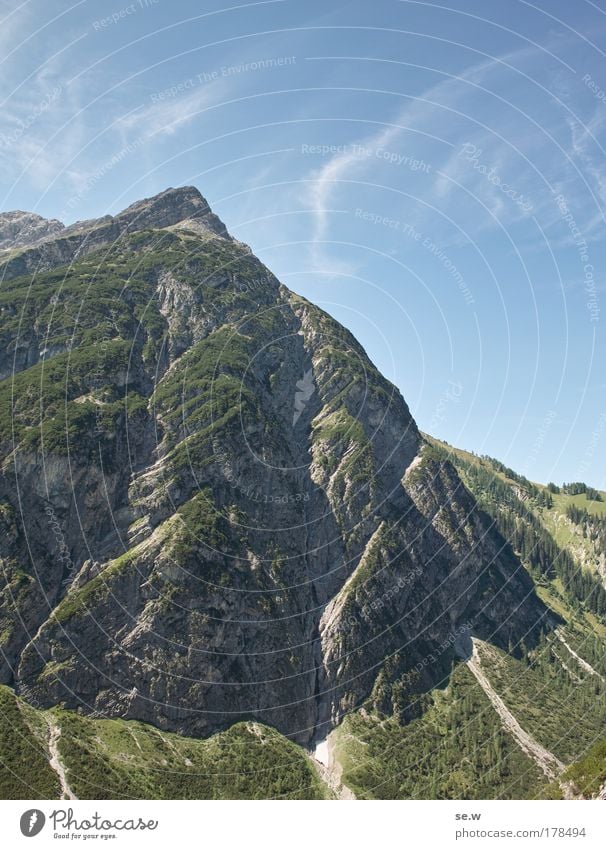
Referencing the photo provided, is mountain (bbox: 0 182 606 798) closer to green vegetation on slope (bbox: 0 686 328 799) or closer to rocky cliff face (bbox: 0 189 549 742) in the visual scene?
rocky cliff face (bbox: 0 189 549 742)

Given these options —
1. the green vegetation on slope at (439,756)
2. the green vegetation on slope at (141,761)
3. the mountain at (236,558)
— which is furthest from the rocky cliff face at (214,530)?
the green vegetation on slope at (439,756)

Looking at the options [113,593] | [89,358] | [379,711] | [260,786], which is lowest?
[260,786]

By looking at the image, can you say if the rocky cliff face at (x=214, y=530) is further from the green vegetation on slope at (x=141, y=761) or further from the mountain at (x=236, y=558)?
the green vegetation on slope at (x=141, y=761)

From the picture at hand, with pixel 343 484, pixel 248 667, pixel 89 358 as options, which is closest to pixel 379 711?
pixel 248 667

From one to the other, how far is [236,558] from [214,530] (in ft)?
27.7

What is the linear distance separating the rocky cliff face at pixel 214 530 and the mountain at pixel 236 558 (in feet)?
1.73

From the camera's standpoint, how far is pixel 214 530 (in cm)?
13425

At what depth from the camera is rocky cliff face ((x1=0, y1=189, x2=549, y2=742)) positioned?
116688mm

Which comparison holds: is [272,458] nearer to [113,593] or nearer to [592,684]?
[113,593]

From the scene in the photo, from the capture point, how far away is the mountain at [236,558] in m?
114

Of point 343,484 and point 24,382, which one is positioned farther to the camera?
point 343,484

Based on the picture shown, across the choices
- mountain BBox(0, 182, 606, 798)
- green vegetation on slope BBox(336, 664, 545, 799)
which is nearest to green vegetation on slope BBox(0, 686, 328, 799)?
mountain BBox(0, 182, 606, 798)
